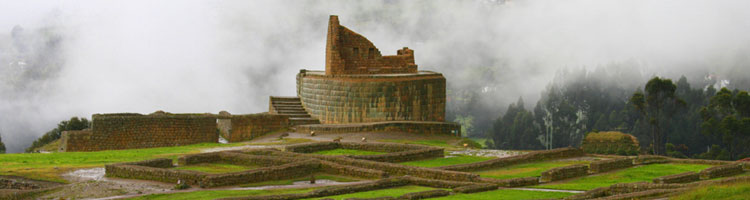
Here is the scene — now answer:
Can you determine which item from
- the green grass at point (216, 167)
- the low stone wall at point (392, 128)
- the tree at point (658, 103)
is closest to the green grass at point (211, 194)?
the green grass at point (216, 167)

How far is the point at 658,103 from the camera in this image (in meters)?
65.7

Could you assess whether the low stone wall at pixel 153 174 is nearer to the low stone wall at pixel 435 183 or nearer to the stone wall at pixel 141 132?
the low stone wall at pixel 435 183

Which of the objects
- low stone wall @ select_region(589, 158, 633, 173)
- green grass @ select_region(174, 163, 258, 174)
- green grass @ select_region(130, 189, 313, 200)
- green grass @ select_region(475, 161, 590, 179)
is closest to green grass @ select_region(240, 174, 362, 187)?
green grass @ select_region(130, 189, 313, 200)

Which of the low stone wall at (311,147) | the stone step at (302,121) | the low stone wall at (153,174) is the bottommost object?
the low stone wall at (153,174)

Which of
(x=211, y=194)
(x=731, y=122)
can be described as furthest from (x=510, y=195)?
(x=731, y=122)

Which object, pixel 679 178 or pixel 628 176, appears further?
pixel 628 176

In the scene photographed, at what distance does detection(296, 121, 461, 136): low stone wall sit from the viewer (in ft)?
168

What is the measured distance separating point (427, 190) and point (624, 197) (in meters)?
5.72

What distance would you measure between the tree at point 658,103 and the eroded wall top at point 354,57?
14.7 meters

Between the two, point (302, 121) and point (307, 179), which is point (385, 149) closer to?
point (307, 179)

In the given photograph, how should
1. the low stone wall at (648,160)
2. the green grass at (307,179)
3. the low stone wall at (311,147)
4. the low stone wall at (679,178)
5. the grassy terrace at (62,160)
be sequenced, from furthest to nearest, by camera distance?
the low stone wall at (311,147), the low stone wall at (648,160), the grassy terrace at (62,160), the green grass at (307,179), the low stone wall at (679,178)

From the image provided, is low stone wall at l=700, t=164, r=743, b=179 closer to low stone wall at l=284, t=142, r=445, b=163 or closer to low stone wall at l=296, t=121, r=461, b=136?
low stone wall at l=284, t=142, r=445, b=163

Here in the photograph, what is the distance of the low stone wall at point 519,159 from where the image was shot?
34.6 m

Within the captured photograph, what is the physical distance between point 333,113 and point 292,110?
3.26 metres
